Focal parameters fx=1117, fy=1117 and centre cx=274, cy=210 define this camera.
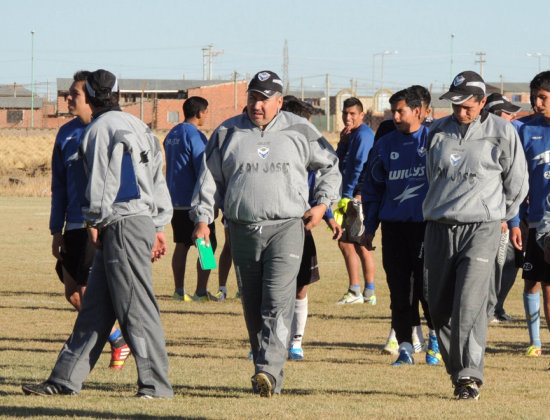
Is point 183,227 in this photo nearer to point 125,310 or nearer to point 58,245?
point 58,245

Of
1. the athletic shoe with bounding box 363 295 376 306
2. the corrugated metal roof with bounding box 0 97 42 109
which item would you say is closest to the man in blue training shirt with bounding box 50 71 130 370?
the athletic shoe with bounding box 363 295 376 306

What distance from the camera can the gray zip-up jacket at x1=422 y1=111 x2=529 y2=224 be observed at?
293 inches

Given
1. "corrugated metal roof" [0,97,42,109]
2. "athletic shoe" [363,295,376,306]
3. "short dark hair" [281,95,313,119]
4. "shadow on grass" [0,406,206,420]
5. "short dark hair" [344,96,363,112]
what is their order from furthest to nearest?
"corrugated metal roof" [0,97,42,109] < "athletic shoe" [363,295,376,306] < "short dark hair" [344,96,363,112] < "short dark hair" [281,95,313,119] < "shadow on grass" [0,406,206,420]

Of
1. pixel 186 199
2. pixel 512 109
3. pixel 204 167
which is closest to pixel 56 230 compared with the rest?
pixel 204 167

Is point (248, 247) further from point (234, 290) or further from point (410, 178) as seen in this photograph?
point (234, 290)

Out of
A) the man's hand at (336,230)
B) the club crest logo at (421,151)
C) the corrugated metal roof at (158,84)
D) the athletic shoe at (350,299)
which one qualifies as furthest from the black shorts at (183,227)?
the corrugated metal roof at (158,84)

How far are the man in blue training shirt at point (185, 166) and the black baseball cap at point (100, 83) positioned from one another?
640cm

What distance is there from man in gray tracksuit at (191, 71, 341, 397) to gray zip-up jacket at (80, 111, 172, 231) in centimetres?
58

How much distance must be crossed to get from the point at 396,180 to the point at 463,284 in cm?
175

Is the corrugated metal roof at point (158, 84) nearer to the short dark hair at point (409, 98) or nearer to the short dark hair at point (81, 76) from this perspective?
the short dark hair at point (409, 98)

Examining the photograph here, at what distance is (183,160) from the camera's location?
45.6 feet

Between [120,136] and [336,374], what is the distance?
2718 mm

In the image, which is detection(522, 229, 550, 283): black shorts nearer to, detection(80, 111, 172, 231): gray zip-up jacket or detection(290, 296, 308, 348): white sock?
detection(290, 296, 308, 348): white sock

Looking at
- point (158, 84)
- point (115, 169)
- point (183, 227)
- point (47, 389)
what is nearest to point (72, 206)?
point (115, 169)
